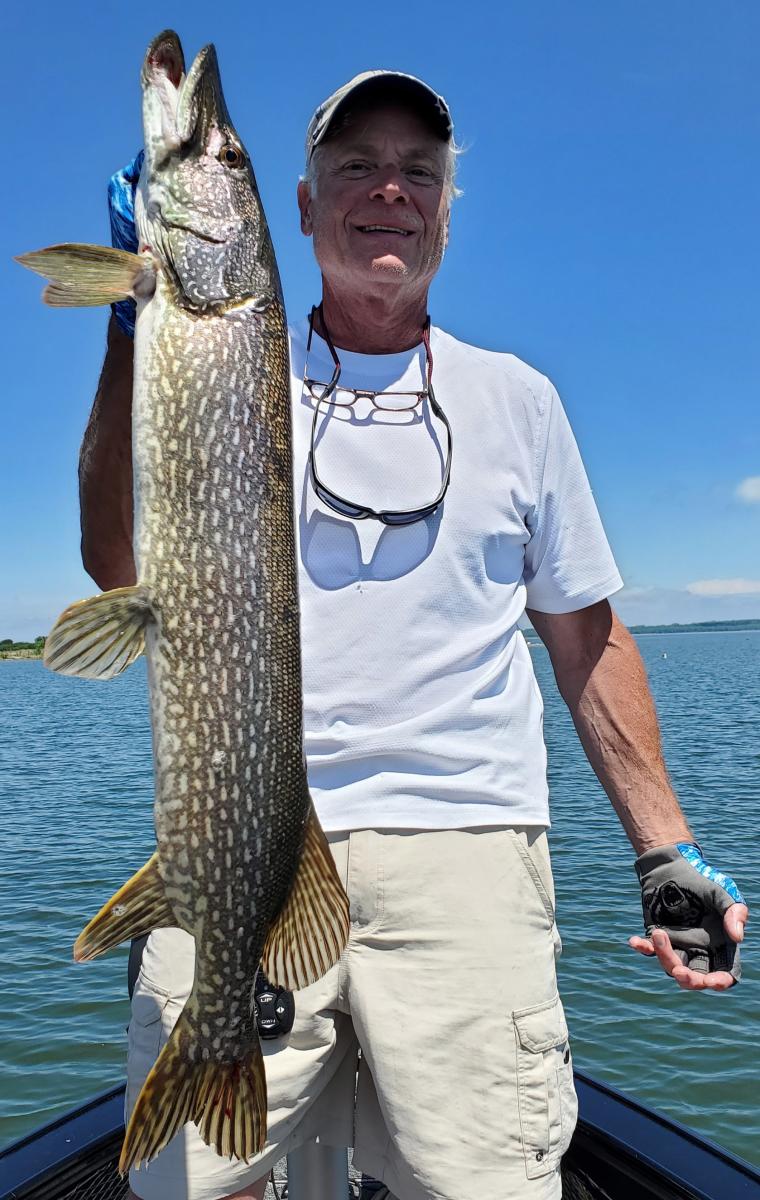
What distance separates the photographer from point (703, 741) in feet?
88.9

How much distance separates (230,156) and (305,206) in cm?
81

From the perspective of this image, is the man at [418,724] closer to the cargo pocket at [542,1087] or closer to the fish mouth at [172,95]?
the cargo pocket at [542,1087]

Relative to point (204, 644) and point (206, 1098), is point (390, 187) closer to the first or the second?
point (204, 644)

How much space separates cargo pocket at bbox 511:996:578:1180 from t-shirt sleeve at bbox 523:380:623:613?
1.20m

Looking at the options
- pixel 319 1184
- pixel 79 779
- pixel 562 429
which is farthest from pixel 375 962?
pixel 79 779

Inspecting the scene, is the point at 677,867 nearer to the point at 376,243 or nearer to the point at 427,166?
the point at 376,243

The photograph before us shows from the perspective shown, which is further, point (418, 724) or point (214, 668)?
point (418, 724)

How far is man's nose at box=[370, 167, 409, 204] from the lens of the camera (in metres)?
2.86

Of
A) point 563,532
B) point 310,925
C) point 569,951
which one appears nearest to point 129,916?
point 310,925

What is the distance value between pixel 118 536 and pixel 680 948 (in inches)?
76.2

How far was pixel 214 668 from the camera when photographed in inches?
85.3

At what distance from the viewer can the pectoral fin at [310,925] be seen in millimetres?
2180

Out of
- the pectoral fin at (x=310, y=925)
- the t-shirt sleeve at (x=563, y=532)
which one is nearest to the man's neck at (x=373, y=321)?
the t-shirt sleeve at (x=563, y=532)

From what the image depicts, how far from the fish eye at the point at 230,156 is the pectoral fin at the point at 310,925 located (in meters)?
1.62
